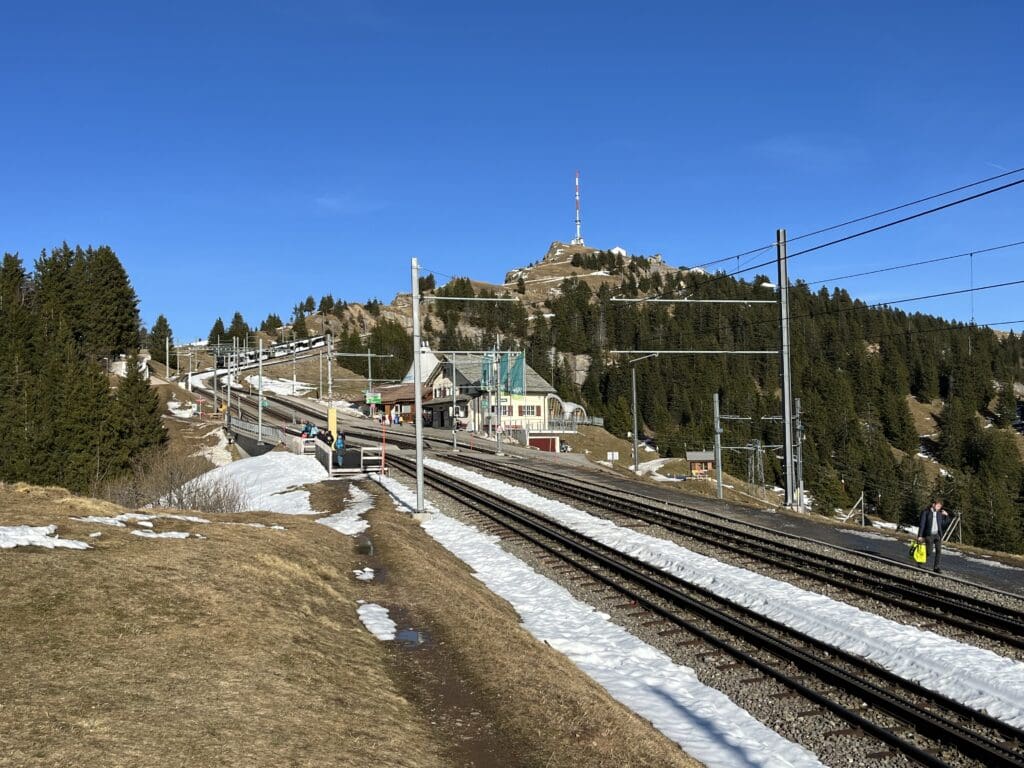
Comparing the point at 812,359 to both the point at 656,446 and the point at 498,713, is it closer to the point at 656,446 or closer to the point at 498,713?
the point at 656,446

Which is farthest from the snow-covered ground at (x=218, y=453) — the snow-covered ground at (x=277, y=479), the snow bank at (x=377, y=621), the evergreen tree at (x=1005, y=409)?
the evergreen tree at (x=1005, y=409)

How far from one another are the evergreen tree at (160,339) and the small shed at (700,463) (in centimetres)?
10362

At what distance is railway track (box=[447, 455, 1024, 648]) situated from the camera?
43.2ft

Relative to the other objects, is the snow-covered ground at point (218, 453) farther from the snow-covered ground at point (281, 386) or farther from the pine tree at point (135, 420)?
the snow-covered ground at point (281, 386)

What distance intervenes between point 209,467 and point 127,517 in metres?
53.8

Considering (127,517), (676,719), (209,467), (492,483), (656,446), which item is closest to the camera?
(676,719)

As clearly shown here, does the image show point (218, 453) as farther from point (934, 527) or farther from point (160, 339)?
point (160, 339)

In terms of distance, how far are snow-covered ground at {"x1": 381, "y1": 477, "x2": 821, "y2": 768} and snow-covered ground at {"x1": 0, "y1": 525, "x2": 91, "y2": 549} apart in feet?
28.0

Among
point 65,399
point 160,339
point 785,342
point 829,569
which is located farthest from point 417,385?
point 160,339

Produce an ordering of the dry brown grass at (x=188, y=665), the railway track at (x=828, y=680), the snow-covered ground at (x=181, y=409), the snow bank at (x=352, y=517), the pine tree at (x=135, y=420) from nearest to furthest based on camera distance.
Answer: the dry brown grass at (x=188, y=665)
the railway track at (x=828, y=680)
the snow bank at (x=352, y=517)
the pine tree at (x=135, y=420)
the snow-covered ground at (x=181, y=409)

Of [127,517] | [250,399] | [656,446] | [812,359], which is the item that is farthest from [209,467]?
[812,359]

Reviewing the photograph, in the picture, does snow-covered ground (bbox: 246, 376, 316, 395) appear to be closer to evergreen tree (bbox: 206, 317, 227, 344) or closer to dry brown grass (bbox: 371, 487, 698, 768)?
evergreen tree (bbox: 206, 317, 227, 344)

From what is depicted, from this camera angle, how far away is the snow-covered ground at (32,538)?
13.5 meters

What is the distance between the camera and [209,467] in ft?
227
